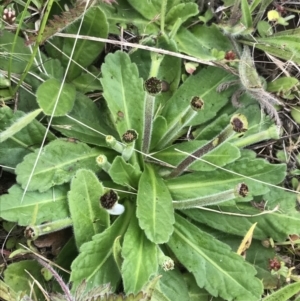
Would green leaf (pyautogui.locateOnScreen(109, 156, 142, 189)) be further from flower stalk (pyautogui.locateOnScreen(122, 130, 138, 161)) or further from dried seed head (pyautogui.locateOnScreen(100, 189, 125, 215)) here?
dried seed head (pyautogui.locateOnScreen(100, 189, 125, 215))

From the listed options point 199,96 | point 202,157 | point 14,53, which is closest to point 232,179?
point 202,157

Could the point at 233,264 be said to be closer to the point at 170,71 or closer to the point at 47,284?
the point at 47,284

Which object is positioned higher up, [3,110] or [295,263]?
[3,110]

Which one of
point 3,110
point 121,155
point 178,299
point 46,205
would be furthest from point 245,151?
point 3,110

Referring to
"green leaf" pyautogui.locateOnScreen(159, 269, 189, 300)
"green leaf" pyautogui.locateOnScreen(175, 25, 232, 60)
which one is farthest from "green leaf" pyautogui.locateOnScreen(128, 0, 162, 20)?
"green leaf" pyautogui.locateOnScreen(159, 269, 189, 300)

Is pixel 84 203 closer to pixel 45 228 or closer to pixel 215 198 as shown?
pixel 45 228

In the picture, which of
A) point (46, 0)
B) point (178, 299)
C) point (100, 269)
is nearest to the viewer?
point (100, 269)

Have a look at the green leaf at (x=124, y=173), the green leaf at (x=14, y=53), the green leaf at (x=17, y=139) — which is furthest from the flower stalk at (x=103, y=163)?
the green leaf at (x=14, y=53)
